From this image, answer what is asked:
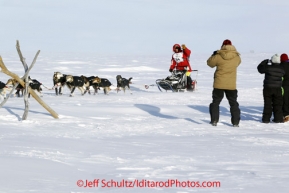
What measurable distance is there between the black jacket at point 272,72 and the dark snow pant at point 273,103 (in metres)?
0.10

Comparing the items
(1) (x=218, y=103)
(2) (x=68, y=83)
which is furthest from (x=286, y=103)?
(2) (x=68, y=83)

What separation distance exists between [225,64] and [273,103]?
1662 mm

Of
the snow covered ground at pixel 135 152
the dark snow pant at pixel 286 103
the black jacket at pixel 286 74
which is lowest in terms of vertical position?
the snow covered ground at pixel 135 152

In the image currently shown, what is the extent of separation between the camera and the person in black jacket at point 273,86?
377 inches

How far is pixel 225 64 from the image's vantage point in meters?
8.88

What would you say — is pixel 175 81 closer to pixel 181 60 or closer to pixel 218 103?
pixel 181 60

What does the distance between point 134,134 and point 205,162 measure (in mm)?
A: 2455

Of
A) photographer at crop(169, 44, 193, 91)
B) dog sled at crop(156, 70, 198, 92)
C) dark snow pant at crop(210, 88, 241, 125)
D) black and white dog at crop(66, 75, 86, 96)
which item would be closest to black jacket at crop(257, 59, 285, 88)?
dark snow pant at crop(210, 88, 241, 125)

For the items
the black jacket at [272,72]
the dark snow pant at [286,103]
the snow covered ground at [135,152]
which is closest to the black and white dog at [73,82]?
the snow covered ground at [135,152]

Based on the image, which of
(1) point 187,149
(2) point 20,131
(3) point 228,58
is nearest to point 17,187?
(1) point 187,149

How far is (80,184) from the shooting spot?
13.4ft

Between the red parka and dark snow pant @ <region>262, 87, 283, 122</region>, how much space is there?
6950 millimetres

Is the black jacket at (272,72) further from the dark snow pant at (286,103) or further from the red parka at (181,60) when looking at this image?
the red parka at (181,60)

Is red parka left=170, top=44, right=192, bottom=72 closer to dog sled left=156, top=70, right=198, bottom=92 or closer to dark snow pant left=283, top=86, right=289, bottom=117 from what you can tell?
dog sled left=156, top=70, right=198, bottom=92
